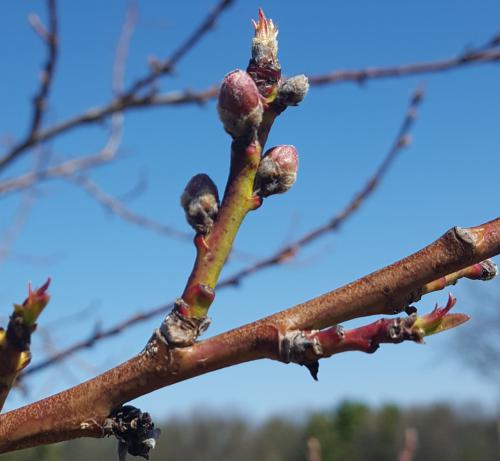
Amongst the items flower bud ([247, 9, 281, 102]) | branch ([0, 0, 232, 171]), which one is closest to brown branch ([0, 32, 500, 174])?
branch ([0, 0, 232, 171])

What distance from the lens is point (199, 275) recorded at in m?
0.73

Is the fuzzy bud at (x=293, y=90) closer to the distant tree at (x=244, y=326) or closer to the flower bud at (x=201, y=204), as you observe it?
the distant tree at (x=244, y=326)

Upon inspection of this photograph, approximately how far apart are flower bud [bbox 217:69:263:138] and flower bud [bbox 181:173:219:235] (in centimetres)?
7

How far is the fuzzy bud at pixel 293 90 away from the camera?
0.77m

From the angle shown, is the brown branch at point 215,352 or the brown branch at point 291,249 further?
the brown branch at point 291,249

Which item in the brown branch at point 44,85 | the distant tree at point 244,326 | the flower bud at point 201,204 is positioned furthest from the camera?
the brown branch at point 44,85

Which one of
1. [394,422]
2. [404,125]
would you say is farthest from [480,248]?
[394,422]

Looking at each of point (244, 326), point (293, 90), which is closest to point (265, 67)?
point (293, 90)

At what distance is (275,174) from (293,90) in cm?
9

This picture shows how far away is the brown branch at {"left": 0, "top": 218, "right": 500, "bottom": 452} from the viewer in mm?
669

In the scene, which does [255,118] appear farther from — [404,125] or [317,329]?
[404,125]

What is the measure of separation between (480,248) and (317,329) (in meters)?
0.17

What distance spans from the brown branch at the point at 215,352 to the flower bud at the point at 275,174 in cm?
16

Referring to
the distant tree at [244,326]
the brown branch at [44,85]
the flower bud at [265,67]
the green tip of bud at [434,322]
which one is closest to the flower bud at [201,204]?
the distant tree at [244,326]
